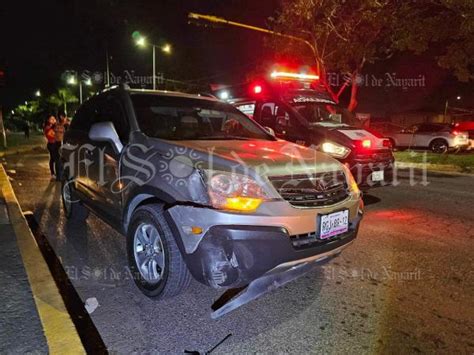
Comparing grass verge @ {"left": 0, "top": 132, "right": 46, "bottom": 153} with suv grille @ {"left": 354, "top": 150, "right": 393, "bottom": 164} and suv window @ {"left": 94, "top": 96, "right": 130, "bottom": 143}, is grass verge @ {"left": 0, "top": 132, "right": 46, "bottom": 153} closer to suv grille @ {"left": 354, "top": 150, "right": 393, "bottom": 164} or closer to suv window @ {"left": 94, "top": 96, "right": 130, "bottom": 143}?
suv window @ {"left": 94, "top": 96, "right": 130, "bottom": 143}

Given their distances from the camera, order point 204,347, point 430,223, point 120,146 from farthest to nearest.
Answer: point 430,223, point 120,146, point 204,347

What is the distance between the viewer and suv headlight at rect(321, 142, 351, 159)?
6.61 meters

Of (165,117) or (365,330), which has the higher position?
(165,117)

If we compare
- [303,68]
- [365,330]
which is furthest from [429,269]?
[303,68]

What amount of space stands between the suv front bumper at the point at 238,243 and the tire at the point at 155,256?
147 mm

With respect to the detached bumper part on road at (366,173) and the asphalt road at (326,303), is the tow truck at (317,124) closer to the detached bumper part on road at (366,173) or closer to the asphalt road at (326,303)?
the detached bumper part on road at (366,173)

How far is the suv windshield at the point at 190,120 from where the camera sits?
410cm

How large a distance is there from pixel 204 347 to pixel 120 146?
2.05m

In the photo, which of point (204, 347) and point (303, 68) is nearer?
point (204, 347)

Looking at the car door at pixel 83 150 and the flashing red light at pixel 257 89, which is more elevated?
the flashing red light at pixel 257 89

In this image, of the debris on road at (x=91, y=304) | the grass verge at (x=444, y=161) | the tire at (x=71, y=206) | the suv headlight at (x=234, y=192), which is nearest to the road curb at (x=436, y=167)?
the grass verge at (x=444, y=161)

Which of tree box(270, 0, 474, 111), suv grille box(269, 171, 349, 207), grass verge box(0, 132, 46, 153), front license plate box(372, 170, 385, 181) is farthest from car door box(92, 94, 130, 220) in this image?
grass verge box(0, 132, 46, 153)

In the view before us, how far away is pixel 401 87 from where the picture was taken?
128 ft

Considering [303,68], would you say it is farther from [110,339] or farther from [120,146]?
[110,339]
